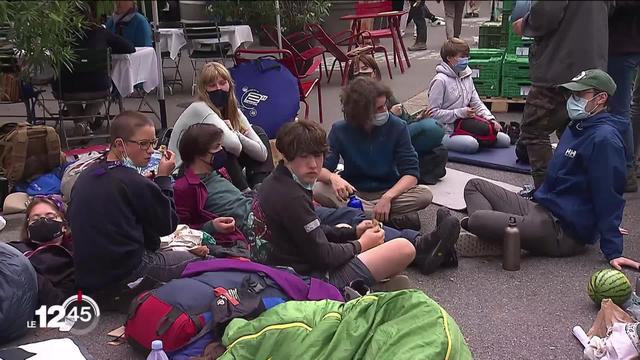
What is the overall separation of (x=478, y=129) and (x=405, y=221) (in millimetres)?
2062

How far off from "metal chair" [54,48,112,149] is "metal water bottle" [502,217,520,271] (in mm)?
3908

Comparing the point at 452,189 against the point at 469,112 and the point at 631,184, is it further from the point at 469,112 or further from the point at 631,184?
the point at 631,184

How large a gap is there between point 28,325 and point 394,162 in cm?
230

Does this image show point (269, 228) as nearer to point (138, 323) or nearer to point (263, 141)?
point (138, 323)

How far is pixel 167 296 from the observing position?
9.73 ft

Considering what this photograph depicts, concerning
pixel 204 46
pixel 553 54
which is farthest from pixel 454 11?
pixel 204 46

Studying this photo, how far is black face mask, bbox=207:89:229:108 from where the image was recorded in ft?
15.6

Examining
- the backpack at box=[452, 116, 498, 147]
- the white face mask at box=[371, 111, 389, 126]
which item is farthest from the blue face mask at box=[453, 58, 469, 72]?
the white face mask at box=[371, 111, 389, 126]

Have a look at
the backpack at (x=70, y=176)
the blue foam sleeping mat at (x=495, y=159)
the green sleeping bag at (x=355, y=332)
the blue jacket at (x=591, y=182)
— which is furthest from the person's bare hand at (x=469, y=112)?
the green sleeping bag at (x=355, y=332)

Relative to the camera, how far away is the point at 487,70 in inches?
295

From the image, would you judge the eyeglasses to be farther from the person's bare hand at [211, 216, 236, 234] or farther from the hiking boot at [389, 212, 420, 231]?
the hiking boot at [389, 212, 420, 231]

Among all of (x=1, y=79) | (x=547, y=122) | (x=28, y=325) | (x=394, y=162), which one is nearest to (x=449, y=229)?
(x=394, y=162)

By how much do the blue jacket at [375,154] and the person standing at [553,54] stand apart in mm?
848

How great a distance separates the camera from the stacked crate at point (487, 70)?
24.4ft
